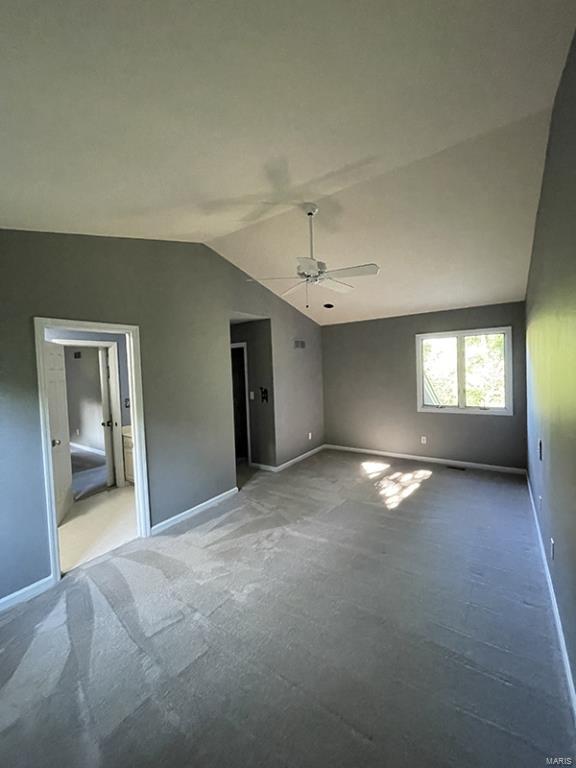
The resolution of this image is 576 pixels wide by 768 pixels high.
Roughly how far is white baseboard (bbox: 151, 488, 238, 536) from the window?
3387 millimetres

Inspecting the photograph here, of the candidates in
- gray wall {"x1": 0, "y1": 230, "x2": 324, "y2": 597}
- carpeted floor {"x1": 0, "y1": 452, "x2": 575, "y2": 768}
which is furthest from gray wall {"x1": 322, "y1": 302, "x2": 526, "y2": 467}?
carpeted floor {"x1": 0, "y1": 452, "x2": 575, "y2": 768}

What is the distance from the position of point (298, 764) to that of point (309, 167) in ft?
10.3

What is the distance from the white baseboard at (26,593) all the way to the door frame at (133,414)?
0.15 feet

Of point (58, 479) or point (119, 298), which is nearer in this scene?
point (119, 298)

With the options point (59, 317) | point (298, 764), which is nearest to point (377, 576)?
point (298, 764)

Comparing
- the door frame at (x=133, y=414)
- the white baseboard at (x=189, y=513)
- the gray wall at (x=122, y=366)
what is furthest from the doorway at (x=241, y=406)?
the door frame at (x=133, y=414)

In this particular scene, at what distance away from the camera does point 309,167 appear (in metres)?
2.27

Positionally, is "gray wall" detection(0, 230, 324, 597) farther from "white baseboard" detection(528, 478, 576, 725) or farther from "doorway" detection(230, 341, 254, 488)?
"white baseboard" detection(528, 478, 576, 725)

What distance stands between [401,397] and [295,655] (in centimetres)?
442

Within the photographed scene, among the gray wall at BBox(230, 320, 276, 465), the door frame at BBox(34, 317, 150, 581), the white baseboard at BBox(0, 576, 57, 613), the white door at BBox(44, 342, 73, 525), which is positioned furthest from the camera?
the gray wall at BBox(230, 320, 276, 465)

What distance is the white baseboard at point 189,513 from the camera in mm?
3371

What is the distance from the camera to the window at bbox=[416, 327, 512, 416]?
15.7 feet

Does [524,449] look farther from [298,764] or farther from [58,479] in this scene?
[58,479]

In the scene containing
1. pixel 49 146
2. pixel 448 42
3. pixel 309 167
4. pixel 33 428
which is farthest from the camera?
pixel 33 428
